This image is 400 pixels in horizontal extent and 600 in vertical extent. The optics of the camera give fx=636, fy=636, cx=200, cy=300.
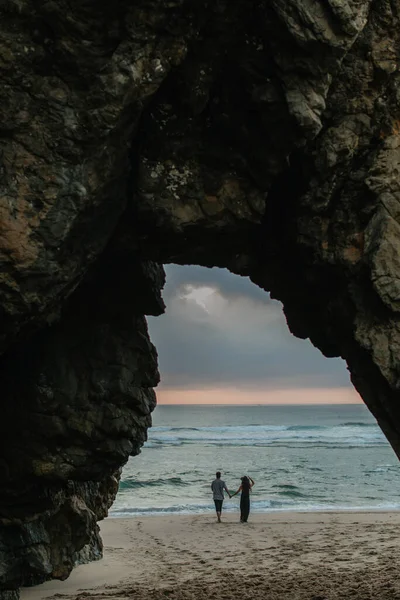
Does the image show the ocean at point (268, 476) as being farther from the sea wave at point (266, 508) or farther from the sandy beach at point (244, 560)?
the sandy beach at point (244, 560)

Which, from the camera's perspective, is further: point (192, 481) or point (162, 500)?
point (192, 481)

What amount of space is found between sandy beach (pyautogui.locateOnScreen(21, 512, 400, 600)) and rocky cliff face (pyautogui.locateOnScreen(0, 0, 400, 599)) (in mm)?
1677

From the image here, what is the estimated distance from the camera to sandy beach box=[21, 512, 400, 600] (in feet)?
41.5

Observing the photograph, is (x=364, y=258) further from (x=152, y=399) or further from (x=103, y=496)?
(x=103, y=496)

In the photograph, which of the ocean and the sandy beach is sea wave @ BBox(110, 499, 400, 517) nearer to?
the ocean

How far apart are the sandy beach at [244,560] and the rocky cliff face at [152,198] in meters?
1.68

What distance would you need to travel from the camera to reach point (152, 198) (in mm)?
10914

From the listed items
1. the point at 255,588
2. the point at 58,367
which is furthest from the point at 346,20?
the point at 255,588

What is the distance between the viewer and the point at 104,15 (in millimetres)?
9172

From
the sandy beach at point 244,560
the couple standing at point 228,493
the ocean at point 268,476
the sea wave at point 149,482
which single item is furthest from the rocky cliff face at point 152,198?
the sea wave at point 149,482

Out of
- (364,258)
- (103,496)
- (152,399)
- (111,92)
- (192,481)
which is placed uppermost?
(111,92)

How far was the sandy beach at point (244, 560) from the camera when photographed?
1266 cm

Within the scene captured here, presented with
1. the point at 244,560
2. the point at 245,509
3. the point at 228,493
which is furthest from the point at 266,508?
the point at 244,560

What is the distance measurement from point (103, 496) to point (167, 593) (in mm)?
4648
